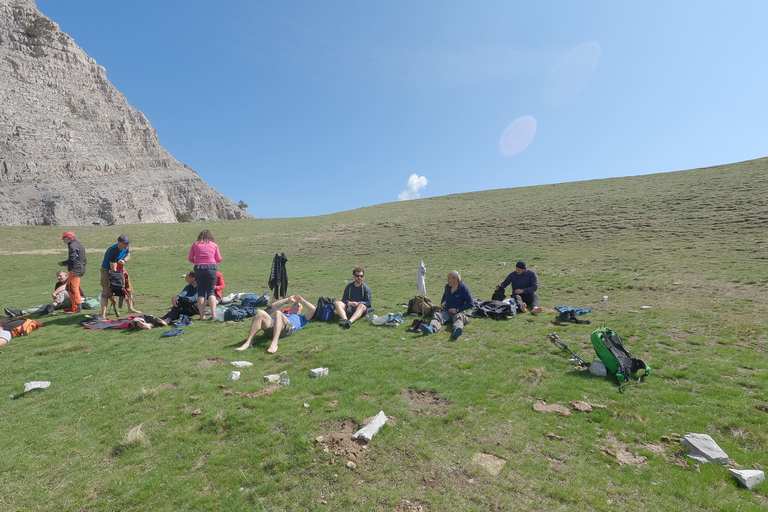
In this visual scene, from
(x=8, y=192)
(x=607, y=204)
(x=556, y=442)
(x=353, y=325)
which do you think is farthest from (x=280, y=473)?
(x=8, y=192)

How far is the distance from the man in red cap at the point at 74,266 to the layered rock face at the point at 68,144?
257 ft

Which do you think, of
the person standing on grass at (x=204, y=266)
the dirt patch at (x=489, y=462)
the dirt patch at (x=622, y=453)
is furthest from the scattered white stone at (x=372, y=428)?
the person standing on grass at (x=204, y=266)

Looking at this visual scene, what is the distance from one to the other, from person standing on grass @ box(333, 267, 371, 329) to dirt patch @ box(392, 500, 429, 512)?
237 inches

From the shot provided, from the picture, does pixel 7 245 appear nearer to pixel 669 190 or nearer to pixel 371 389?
pixel 371 389

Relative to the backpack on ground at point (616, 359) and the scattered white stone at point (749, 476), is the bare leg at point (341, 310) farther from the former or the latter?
the scattered white stone at point (749, 476)

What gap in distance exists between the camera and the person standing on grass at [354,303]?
9500mm

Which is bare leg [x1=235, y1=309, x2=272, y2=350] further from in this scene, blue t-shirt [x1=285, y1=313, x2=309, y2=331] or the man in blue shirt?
the man in blue shirt

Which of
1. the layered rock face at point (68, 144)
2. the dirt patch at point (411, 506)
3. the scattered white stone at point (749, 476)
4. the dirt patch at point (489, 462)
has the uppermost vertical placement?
the layered rock face at point (68, 144)

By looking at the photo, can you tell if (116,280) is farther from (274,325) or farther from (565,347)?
(565,347)

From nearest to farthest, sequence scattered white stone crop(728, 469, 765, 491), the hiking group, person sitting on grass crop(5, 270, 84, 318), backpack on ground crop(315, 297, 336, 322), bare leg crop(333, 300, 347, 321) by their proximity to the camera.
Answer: scattered white stone crop(728, 469, 765, 491) → the hiking group → bare leg crop(333, 300, 347, 321) → backpack on ground crop(315, 297, 336, 322) → person sitting on grass crop(5, 270, 84, 318)

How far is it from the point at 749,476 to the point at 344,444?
4383 mm

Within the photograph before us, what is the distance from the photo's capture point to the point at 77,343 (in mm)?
7910

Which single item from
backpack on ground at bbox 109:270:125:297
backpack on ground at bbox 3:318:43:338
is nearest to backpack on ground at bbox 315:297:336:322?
A: backpack on ground at bbox 109:270:125:297

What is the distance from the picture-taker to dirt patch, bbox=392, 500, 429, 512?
10.1 feet
